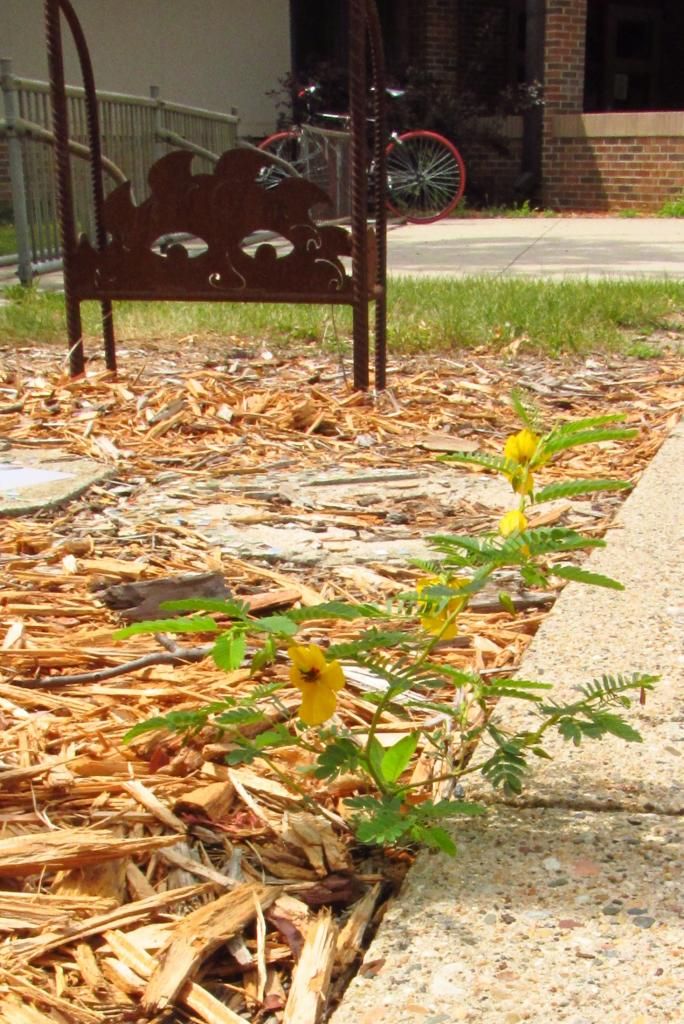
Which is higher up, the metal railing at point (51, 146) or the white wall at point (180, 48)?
the white wall at point (180, 48)

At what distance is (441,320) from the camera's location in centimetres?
568

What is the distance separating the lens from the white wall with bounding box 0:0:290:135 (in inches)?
623

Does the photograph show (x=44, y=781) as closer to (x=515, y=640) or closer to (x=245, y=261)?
(x=515, y=640)

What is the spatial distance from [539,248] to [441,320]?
4.99 metres

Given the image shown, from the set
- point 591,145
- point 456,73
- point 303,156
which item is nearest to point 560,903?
point 303,156

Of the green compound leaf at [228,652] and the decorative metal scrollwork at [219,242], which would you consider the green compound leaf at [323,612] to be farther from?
the decorative metal scrollwork at [219,242]

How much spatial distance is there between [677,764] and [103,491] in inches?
74.2

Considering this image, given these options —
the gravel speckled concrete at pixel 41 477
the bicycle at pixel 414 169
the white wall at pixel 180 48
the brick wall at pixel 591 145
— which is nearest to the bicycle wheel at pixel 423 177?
the bicycle at pixel 414 169

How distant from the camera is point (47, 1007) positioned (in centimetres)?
124

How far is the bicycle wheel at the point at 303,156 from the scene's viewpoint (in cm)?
1322

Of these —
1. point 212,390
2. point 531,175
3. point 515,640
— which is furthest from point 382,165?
point 531,175

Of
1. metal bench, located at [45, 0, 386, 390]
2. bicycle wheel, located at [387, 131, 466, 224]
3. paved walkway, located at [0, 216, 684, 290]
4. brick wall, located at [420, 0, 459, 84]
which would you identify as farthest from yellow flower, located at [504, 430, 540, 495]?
brick wall, located at [420, 0, 459, 84]

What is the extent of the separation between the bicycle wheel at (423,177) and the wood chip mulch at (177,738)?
34.6ft

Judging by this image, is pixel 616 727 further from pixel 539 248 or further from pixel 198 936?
pixel 539 248
